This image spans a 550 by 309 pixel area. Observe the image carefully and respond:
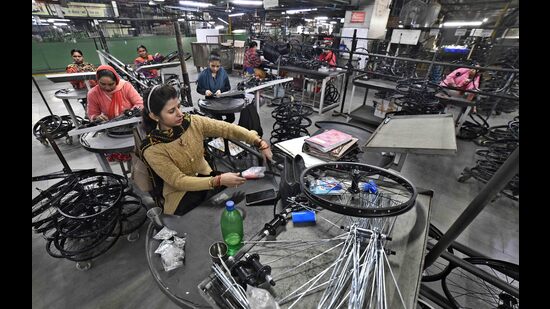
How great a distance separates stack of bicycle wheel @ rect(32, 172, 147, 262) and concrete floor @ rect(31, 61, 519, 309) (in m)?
0.13

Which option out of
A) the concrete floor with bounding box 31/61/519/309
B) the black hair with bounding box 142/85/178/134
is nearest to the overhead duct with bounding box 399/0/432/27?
the concrete floor with bounding box 31/61/519/309

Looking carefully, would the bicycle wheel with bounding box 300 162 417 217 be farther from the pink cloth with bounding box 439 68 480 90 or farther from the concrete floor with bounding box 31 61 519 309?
the pink cloth with bounding box 439 68 480 90

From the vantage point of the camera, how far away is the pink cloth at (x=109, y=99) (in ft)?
8.25

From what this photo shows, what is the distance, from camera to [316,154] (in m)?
1.56

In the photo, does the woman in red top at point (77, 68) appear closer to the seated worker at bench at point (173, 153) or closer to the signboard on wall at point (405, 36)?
the seated worker at bench at point (173, 153)

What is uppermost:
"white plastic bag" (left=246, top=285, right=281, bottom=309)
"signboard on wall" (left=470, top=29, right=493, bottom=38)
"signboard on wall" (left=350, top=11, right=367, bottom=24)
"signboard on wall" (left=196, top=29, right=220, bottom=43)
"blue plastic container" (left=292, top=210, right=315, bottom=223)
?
"signboard on wall" (left=350, top=11, right=367, bottom=24)

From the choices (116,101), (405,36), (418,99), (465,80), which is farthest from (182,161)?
(405,36)

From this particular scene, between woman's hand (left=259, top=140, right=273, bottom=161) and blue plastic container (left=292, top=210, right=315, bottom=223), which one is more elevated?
blue plastic container (left=292, top=210, right=315, bottom=223)

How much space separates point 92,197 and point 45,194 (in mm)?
304

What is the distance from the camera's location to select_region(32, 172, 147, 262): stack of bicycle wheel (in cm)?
183

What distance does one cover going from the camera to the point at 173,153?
1494mm

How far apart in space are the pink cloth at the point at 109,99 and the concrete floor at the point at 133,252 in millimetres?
1088

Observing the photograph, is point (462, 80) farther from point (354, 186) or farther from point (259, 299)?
point (259, 299)
